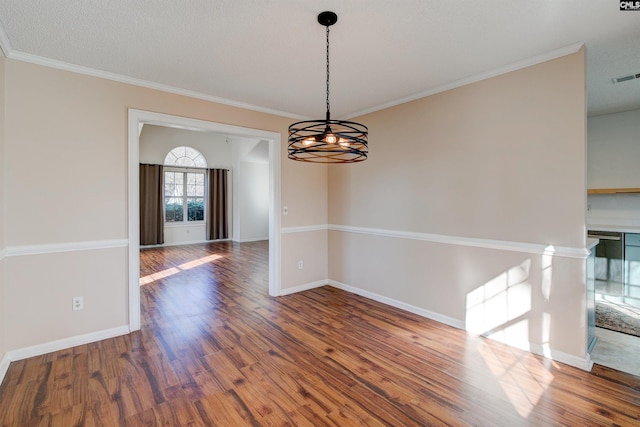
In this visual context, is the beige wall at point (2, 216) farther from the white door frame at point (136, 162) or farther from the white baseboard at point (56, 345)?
the white door frame at point (136, 162)

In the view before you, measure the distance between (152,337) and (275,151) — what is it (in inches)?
108

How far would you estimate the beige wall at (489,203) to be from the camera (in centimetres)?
248

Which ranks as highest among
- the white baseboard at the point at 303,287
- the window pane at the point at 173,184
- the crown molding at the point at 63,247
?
the window pane at the point at 173,184

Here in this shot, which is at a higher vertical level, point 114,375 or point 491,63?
point 491,63

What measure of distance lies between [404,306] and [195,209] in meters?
7.52

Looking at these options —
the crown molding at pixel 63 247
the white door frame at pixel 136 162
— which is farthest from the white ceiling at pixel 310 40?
the crown molding at pixel 63 247

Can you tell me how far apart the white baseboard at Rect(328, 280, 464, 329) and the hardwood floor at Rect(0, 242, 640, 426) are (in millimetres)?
93

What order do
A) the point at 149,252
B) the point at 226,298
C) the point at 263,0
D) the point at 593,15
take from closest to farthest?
1. the point at 263,0
2. the point at 593,15
3. the point at 226,298
4. the point at 149,252

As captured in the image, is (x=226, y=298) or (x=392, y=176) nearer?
(x=392, y=176)

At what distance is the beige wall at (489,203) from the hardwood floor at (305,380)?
399 mm

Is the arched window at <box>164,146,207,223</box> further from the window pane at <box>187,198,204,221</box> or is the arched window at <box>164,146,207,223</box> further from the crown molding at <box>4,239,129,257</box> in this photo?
the crown molding at <box>4,239,129,257</box>

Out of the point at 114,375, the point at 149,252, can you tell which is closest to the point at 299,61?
the point at 114,375

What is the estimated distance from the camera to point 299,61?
105 inches

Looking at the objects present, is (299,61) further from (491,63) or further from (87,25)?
(491,63)
